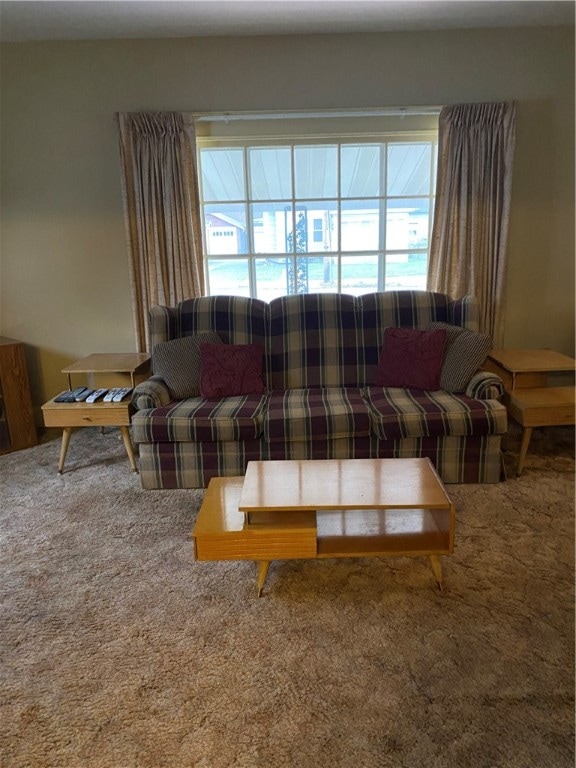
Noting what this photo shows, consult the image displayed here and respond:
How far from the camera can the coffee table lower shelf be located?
1663mm

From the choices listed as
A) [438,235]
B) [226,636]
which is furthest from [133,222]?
[226,636]

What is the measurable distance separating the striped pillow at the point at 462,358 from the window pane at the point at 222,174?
1.81 metres

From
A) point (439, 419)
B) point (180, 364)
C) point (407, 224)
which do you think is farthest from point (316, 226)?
point (439, 419)

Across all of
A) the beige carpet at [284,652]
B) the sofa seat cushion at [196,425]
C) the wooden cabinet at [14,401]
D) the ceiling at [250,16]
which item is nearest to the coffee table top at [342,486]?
the beige carpet at [284,652]

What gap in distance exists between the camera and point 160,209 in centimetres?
322

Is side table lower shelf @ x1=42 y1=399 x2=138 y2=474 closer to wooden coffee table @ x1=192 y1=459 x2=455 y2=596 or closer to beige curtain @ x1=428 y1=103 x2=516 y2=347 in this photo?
wooden coffee table @ x1=192 y1=459 x2=455 y2=596

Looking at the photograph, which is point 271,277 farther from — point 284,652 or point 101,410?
point 284,652

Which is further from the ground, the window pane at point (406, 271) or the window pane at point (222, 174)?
the window pane at point (222, 174)

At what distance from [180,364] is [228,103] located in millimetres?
1801

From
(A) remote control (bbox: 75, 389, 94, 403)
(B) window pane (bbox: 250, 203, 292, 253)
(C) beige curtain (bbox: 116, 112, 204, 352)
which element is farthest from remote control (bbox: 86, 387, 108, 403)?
(B) window pane (bbox: 250, 203, 292, 253)

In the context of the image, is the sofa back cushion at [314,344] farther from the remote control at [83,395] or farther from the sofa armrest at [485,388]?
the remote control at [83,395]

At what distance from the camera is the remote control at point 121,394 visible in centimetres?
272

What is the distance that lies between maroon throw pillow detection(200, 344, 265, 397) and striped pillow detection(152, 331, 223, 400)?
5cm

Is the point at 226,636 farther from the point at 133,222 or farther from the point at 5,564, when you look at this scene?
→ the point at 133,222
